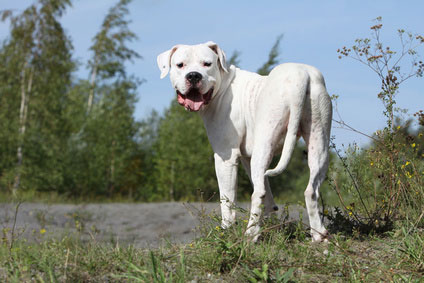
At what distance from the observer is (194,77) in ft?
16.3

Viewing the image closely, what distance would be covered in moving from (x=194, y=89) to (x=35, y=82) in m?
17.3

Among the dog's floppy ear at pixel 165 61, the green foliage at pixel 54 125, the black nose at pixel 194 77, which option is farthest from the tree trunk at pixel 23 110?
the black nose at pixel 194 77

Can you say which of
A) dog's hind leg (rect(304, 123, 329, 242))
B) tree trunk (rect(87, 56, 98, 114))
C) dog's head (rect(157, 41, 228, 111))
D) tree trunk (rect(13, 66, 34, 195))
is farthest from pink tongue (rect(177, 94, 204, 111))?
tree trunk (rect(87, 56, 98, 114))

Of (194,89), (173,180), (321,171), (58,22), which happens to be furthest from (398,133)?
(58,22)

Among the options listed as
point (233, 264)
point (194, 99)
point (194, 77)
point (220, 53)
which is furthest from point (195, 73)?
point (233, 264)

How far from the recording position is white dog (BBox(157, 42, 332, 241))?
177 inches

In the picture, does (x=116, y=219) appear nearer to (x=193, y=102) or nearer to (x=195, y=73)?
(x=193, y=102)

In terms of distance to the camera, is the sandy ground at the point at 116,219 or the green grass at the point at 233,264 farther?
the sandy ground at the point at 116,219

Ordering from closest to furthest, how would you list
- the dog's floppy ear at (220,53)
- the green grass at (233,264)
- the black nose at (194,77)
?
the green grass at (233,264)
the black nose at (194,77)
the dog's floppy ear at (220,53)

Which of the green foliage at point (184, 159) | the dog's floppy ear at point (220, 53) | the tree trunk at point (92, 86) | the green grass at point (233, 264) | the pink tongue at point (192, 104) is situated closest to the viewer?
the green grass at point (233, 264)

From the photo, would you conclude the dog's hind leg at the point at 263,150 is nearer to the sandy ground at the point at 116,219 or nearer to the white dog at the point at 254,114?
the white dog at the point at 254,114

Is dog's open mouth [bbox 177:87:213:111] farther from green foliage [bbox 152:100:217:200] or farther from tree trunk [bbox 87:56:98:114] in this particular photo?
tree trunk [bbox 87:56:98:114]

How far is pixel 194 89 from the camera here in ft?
16.8

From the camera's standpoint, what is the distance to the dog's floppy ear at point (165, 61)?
211 inches
